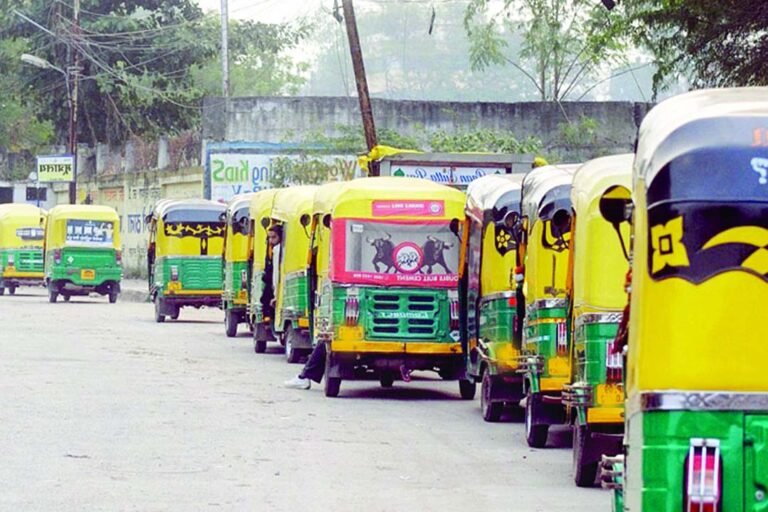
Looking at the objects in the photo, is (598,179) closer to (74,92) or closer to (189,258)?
(189,258)

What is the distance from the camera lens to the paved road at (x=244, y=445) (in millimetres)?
11680

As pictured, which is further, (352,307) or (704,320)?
(352,307)

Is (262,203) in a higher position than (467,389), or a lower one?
higher

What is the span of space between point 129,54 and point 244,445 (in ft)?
154

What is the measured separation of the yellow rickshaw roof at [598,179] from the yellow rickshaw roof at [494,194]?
12.1 feet

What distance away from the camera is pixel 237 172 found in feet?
152

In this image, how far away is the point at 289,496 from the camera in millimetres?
11703

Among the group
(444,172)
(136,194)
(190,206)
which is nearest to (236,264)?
(444,172)

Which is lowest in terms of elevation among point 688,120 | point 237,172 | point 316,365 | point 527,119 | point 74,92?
point 316,365

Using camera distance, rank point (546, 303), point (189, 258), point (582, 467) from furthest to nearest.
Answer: point (189, 258) → point (546, 303) → point (582, 467)

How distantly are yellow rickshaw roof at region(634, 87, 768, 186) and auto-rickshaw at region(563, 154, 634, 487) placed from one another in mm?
4450

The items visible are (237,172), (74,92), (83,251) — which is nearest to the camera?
(83,251)

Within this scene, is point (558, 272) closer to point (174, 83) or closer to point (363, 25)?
point (174, 83)

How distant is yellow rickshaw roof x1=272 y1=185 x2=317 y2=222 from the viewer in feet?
82.0
